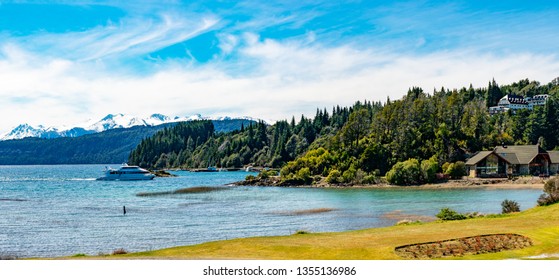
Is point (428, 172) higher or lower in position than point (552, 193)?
lower

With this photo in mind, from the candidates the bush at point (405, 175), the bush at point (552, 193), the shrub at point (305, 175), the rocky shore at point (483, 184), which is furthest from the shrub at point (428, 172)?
the bush at point (552, 193)

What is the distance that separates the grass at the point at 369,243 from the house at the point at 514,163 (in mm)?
84666

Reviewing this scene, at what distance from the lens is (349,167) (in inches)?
5103

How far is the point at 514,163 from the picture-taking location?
4739 inches

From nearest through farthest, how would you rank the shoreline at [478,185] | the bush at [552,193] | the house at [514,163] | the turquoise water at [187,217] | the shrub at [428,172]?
the bush at [552,193] → the turquoise water at [187,217] → the shoreline at [478,185] → the shrub at [428,172] → the house at [514,163]

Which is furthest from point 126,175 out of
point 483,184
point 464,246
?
point 464,246

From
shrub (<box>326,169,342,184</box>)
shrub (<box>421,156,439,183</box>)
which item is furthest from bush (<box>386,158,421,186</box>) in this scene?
shrub (<box>326,169,342,184</box>)

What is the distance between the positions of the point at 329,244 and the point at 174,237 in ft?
68.6

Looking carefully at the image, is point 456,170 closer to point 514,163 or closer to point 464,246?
point 514,163

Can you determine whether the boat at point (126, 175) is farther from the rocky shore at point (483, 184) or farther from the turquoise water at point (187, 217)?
→ the turquoise water at point (187, 217)

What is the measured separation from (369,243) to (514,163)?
10094 cm

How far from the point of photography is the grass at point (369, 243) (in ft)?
93.2

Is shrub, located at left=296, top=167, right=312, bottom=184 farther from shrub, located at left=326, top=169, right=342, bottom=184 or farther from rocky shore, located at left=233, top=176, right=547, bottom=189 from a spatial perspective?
shrub, located at left=326, top=169, right=342, bottom=184

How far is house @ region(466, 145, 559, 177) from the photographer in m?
120
